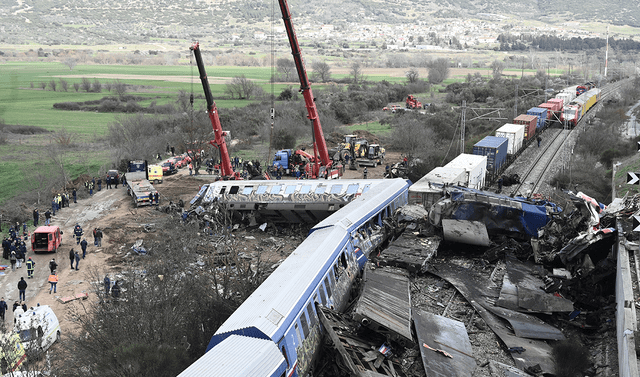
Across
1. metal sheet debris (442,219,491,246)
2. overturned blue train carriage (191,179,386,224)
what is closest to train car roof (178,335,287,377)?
metal sheet debris (442,219,491,246)

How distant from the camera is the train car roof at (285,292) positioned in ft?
39.9

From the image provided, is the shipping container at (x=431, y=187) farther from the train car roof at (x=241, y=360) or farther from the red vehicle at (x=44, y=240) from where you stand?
the red vehicle at (x=44, y=240)

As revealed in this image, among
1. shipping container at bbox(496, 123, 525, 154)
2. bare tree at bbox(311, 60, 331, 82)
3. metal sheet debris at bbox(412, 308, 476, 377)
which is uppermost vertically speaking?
bare tree at bbox(311, 60, 331, 82)

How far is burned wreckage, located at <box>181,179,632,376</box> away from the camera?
42.8ft

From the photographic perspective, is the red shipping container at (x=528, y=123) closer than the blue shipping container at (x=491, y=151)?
No

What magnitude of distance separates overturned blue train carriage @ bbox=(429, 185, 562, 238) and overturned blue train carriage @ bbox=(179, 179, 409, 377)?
176 inches

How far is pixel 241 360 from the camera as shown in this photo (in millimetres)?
10562

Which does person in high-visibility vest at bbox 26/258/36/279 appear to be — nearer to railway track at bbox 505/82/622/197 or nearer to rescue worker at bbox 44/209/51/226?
rescue worker at bbox 44/209/51/226

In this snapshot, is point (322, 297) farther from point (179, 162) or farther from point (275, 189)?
point (179, 162)

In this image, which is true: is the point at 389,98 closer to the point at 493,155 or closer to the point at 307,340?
the point at 493,155

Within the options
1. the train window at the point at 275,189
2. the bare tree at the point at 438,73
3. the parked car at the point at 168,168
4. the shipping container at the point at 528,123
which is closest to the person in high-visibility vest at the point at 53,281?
the train window at the point at 275,189

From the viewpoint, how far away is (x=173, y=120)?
75.6m

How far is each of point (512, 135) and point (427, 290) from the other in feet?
99.2

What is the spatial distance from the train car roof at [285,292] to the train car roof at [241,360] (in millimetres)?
412
